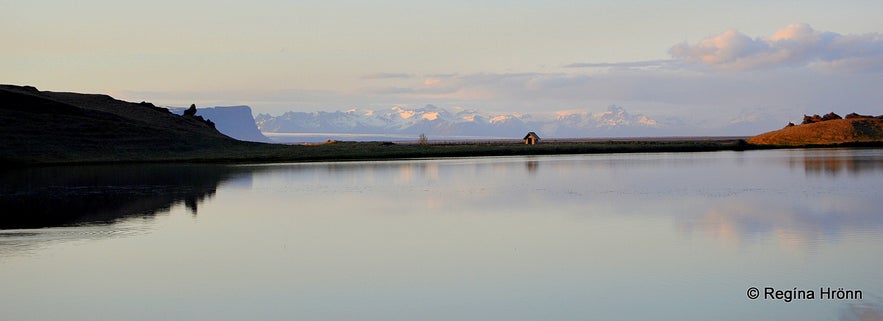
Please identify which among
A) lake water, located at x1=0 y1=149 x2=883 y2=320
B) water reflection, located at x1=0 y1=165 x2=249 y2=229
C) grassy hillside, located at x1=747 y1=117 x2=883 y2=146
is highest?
grassy hillside, located at x1=747 y1=117 x2=883 y2=146

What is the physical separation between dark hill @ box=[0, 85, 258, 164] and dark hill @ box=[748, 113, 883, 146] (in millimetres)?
87416

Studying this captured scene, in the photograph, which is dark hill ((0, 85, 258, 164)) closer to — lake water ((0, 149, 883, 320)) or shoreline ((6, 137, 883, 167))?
shoreline ((6, 137, 883, 167))

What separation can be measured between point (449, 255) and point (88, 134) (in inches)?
4245

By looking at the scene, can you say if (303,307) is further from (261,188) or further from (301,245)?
(261,188)

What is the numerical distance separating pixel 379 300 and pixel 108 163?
8879 cm

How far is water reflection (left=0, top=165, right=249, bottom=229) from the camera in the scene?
108 feet

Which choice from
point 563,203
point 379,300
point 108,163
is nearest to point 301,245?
point 379,300

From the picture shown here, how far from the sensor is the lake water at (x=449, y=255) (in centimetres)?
1639

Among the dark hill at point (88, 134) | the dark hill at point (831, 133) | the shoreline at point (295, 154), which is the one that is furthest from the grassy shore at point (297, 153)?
the dark hill at point (831, 133)

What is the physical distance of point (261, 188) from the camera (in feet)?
165

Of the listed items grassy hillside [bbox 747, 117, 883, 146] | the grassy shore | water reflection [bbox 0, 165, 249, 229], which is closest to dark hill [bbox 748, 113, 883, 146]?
grassy hillside [bbox 747, 117, 883, 146]

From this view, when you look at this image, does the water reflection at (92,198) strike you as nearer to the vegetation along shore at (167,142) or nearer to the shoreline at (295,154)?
the shoreline at (295,154)

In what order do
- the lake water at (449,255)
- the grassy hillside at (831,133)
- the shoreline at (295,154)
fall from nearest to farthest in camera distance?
the lake water at (449,255)
the shoreline at (295,154)
the grassy hillside at (831,133)

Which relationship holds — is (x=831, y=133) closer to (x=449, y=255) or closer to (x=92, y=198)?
(x=92, y=198)
